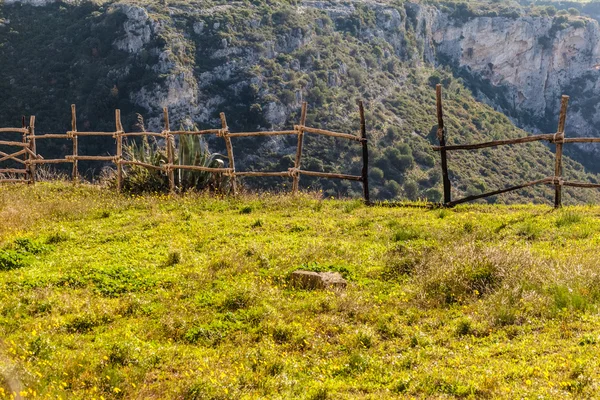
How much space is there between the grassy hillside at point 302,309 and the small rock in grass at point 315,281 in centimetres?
15

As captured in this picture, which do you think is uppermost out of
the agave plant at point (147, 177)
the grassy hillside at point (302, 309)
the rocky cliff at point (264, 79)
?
the rocky cliff at point (264, 79)

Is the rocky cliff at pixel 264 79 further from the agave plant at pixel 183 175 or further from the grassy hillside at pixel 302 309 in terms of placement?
the grassy hillside at pixel 302 309

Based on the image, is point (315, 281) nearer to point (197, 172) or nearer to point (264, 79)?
point (197, 172)

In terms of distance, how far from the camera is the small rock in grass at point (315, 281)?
295 inches

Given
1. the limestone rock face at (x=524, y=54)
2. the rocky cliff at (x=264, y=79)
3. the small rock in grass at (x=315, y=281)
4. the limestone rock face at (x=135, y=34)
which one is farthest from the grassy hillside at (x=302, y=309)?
the limestone rock face at (x=524, y=54)

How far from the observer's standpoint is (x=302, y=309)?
685 centimetres

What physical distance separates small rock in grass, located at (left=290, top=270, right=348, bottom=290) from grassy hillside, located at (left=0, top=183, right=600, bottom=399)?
0.50 ft

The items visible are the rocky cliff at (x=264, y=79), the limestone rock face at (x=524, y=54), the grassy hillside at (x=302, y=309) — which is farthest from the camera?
the limestone rock face at (x=524, y=54)

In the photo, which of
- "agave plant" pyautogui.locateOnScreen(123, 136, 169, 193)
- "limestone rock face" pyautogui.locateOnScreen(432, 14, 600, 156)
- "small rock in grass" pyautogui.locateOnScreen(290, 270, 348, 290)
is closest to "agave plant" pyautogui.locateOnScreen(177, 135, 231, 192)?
"agave plant" pyautogui.locateOnScreen(123, 136, 169, 193)

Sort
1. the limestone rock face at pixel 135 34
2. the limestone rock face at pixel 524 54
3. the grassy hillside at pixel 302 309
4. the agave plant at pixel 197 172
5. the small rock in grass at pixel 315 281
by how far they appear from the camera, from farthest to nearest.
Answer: the limestone rock face at pixel 524 54 → the limestone rock face at pixel 135 34 → the agave plant at pixel 197 172 → the small rock in grass at pixel 315 281 → the grassy hillside at pixel 302 309

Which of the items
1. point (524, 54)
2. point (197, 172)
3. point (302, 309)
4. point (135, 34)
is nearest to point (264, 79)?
point (135, 34)

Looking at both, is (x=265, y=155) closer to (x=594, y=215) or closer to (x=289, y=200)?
(x=289, y=200)

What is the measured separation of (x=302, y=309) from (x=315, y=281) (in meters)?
0.77

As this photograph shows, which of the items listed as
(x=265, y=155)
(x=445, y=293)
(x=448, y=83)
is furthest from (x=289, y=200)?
(x=448, y=83)
